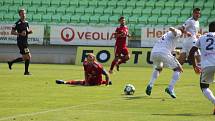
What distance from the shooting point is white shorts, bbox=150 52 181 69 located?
651 inches

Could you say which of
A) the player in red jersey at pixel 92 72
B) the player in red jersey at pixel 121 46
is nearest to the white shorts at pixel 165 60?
the player in red jersey at pixel 92 72

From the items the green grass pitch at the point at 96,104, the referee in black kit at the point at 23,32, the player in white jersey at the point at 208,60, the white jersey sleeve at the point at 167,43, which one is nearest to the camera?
the green grass pitch at the point at 96,104

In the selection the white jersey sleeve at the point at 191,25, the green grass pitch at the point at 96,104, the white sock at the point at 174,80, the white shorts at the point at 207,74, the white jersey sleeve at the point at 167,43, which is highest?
the white jersey sleeve at the point at 191,25

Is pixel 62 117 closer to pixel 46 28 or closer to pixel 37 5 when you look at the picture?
pixel 46 28

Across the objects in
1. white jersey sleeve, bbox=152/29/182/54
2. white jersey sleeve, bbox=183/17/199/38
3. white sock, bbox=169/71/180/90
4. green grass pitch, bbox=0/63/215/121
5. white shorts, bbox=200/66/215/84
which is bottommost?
green grass pitch, bbox=0/63/215/121

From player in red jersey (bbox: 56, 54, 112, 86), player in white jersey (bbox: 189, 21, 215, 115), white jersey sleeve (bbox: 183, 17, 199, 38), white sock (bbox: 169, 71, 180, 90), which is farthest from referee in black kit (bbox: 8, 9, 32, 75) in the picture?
player in white jersey (bbox: 189, 21, 215, 115)

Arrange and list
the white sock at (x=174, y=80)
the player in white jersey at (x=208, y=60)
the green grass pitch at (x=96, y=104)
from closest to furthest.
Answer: the green grass pitch at (x=96, y=104) < the player in white jersey at (x=208, y=60) < the white sock at (x=174, y=80)

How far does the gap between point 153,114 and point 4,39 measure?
90.7ft

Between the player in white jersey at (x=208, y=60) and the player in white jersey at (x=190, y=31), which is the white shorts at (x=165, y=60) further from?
the player in white jersey at (x=190, y=31)

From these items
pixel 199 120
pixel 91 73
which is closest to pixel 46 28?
pixel 91 73

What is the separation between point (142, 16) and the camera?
40625 mm

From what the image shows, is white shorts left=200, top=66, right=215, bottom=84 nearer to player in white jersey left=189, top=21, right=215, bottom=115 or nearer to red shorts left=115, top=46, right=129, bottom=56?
player in white jersey left=189, top=21, right=215, bottom=115

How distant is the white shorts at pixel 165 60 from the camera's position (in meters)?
16.5

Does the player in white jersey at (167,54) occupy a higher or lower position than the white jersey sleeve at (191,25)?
lower
